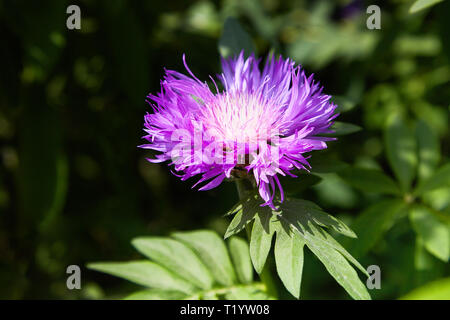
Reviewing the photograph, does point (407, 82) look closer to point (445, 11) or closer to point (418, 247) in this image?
point (445, 11)

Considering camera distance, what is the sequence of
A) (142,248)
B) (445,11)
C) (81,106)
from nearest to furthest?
(142,248) → (445,11) → (81,106)

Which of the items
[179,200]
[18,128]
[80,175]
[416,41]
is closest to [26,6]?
[18,128]

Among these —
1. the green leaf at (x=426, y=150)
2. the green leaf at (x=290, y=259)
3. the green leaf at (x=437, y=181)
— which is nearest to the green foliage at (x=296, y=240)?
the green leaf at (x=290, y=259)

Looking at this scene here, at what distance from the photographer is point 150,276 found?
1.06m

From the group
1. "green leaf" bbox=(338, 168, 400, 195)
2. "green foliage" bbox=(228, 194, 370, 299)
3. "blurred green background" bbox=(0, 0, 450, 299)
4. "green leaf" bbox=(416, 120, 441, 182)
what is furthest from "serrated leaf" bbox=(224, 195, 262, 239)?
"green leaf" bbox=(416, 120, 441, 182)

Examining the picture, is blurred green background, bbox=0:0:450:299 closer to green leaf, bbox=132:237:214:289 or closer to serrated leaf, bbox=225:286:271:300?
serrated leaf, bbox=225:286:271:300

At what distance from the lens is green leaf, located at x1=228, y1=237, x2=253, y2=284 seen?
3.59 feet

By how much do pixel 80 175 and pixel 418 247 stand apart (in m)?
1.38

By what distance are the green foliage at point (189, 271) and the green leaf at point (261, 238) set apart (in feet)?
0.81

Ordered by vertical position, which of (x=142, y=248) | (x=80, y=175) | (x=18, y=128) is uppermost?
(x=18, y=128)

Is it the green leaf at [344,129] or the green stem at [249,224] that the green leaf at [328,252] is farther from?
the green leaf at [344,129]

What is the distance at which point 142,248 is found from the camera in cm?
108

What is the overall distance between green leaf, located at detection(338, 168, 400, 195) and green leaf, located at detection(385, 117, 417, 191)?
0.20 ft
